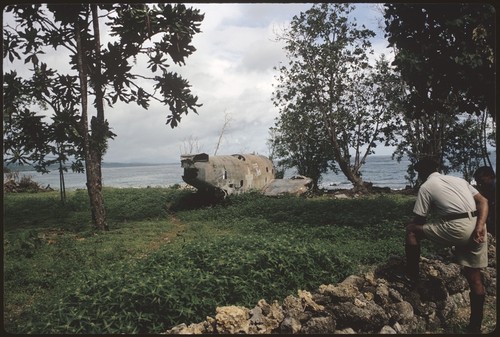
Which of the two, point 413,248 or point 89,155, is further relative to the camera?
point 89,155

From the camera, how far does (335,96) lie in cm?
2778

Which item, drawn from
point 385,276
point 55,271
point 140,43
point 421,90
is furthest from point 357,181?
point 55,271

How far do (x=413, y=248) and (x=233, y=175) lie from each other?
54.7ft

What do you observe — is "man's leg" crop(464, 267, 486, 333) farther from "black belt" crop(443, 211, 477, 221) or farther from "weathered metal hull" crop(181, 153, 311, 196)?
"weathered metal hull" crop(181, 153, 311, 196)

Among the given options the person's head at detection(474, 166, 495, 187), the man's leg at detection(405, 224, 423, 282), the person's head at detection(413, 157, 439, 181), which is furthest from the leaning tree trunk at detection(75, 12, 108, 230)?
the person's head at detection(474, 166, 495, 187)

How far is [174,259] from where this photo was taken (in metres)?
8.36

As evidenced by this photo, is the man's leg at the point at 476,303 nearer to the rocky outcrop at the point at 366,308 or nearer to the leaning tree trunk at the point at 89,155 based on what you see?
the rocky outcrop at the point at 366,308

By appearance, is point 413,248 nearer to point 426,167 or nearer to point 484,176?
point 426,167

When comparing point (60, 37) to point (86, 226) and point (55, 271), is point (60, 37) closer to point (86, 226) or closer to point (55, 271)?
point (86, 226)

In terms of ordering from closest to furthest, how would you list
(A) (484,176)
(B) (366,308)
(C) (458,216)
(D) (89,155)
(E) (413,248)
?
(B) (366,308) → (C) (458,216) → (E) (413,248) → (A) (484,176) → (D) (89,155)

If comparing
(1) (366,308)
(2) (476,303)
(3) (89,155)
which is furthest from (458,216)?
(3) (89,155)

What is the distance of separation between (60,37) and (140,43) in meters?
3.39

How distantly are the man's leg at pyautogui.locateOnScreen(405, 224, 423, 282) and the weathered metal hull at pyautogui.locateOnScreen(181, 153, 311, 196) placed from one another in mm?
14859

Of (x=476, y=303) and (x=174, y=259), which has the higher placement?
(x=174, y=259)
